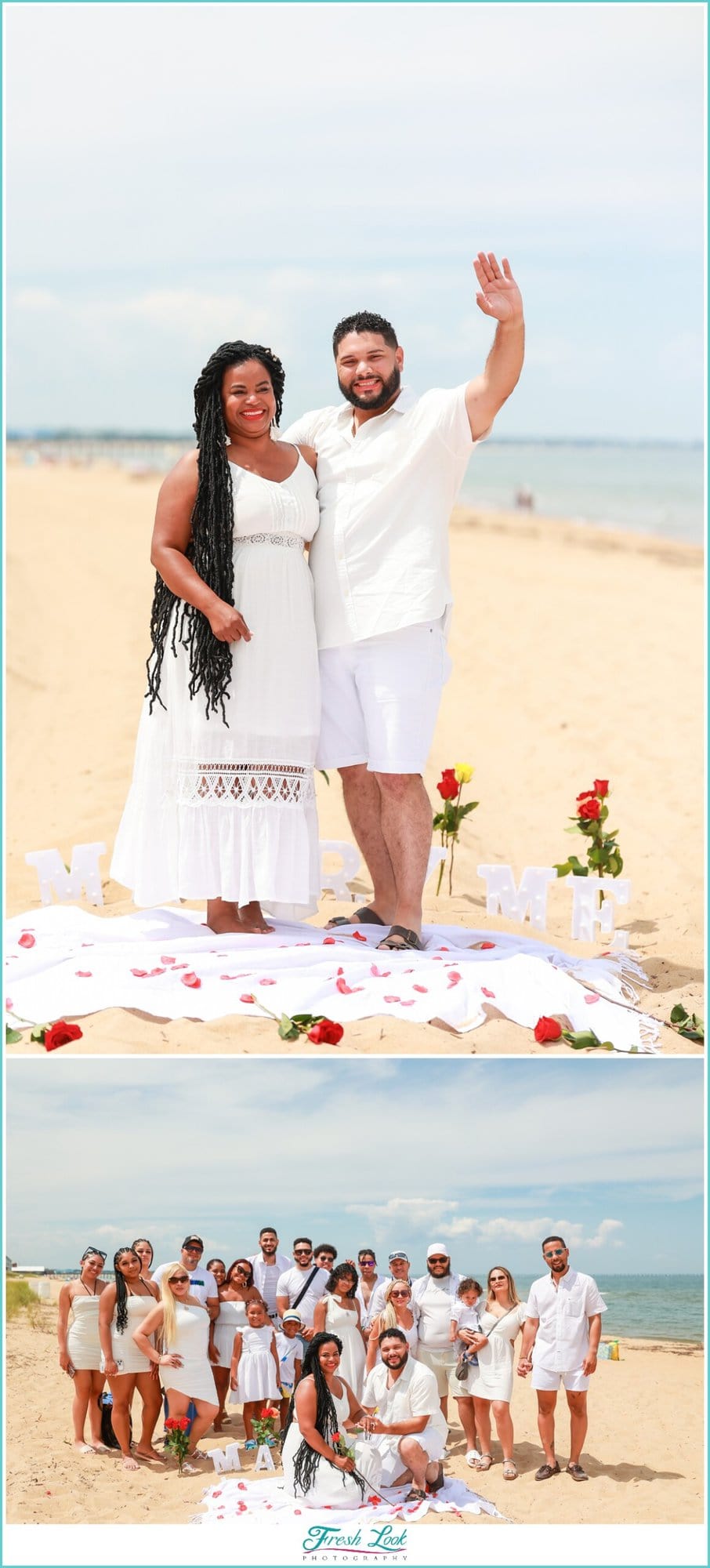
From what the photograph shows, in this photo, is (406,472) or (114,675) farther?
(114,675)

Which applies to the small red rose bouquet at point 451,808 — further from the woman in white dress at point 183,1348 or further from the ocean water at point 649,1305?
the woman in white dress at point 183,1348

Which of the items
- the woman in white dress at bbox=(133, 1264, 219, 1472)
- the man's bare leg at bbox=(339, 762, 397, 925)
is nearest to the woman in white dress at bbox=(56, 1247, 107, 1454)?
the woman in white dress at bbox=(133, 1264, 219, 1472)

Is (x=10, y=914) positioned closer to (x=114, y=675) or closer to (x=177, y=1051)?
(x=177, y=1051)

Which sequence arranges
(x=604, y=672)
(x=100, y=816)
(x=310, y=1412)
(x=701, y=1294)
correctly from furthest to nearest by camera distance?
(x=604, y=672), (x=100, y=816), (x=701, y=1294), (x=310, y=1412)

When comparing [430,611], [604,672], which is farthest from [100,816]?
Result: [604,672]

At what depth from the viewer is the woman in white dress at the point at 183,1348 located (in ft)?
17.2

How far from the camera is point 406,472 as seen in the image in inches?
239

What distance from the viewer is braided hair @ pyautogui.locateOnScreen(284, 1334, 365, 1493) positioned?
496 centimetres

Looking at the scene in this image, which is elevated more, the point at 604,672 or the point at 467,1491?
the point at 604,672

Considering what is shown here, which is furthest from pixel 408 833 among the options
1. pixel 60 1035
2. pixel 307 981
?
pixel 60 1035

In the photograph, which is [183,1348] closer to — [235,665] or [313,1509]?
[313,1509]

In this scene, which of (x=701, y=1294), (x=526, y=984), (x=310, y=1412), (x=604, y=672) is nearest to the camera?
(x=310, y=1412)

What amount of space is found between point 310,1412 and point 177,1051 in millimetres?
1201

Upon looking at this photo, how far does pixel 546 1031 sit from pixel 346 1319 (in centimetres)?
117
